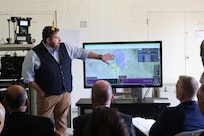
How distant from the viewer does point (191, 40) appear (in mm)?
6625

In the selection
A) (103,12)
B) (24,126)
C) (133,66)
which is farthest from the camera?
(103,12)

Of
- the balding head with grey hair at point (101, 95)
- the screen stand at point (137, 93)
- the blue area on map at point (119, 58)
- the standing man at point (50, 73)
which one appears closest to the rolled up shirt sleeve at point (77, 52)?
the standing man at point (50, 73)

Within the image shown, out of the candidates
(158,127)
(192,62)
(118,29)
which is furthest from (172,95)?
(158,127)

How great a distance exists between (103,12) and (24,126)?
15.3ft

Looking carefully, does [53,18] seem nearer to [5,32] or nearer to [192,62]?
[5,32]

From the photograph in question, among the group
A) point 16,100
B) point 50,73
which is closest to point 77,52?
point 50,73

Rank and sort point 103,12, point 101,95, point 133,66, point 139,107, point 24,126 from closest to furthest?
point 24,126, point 101,95, point 139,107, point 133,66, point 103,12

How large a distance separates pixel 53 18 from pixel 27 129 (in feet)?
15.4

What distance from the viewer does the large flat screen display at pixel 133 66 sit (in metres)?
3.85

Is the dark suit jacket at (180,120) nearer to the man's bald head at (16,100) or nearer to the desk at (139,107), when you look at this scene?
the man's bald head at (16,100)

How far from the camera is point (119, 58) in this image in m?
3.86

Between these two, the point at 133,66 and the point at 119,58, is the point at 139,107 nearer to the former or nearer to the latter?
the point at 133,66

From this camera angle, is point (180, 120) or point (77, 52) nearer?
point (180, 120)

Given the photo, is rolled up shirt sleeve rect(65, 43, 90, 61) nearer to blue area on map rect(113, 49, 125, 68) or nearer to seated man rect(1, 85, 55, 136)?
blue area on map rect(113, 49, 125, 68)
